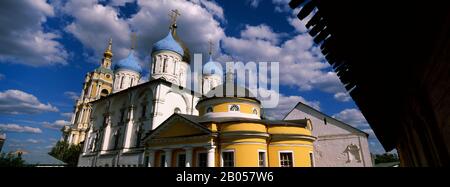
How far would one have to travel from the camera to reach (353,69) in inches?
151

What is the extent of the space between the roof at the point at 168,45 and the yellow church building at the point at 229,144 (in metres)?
21.2

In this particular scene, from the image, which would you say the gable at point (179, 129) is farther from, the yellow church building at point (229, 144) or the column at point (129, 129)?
the column at point (129, 129)

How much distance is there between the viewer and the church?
1716cm

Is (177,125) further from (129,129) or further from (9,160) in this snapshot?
(9,160)

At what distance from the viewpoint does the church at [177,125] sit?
1716 cm

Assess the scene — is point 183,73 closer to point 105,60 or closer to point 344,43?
point 105,60

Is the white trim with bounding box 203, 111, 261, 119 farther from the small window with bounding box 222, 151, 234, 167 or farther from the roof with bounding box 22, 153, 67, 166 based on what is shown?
the roof with bounding box 22, 153, 67, 166

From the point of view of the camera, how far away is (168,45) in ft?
125

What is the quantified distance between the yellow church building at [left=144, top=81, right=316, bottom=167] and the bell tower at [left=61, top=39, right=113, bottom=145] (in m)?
43.4

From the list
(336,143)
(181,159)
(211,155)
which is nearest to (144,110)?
(181,159)

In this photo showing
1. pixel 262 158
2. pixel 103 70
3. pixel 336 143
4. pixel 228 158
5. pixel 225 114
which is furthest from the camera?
pixel 103 70

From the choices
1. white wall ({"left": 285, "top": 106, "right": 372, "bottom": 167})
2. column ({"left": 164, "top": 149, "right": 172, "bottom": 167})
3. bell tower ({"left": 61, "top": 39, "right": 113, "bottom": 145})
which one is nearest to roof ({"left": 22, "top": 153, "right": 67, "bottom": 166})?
column ({"left": 164, "top": 149, "right": 172, "bottom": 167})

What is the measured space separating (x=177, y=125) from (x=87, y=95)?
51.7 metres
